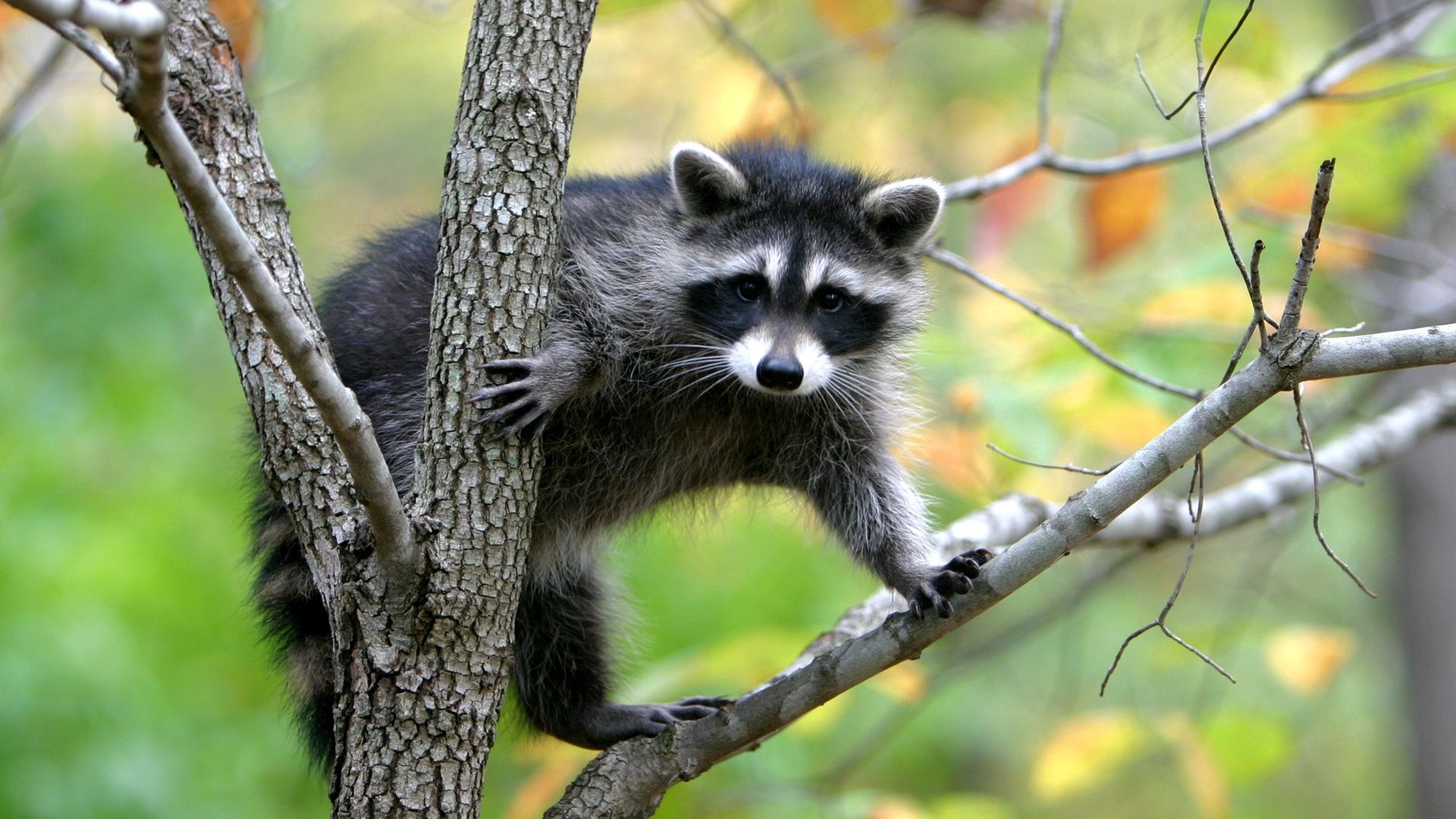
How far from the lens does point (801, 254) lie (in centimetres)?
322

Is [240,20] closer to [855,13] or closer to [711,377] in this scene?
[711,377]

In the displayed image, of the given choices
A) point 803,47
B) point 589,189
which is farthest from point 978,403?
point 803,47

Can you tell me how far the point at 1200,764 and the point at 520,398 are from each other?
8.65 ft

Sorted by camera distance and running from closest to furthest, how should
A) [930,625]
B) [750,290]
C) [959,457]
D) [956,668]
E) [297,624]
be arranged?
[930,625], [297,624], [750,290], [959,457], [956,668]

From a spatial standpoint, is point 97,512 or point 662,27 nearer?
point 97,512

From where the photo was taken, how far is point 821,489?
11.2ft

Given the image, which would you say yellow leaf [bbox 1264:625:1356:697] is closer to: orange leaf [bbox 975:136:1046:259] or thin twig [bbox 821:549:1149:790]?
thin twig [bbox 821:549:1149:790]

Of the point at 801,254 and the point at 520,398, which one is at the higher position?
the point at 801,254

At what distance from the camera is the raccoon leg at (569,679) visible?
10.6 ft

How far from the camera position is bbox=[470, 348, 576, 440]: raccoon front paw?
7.64 ft

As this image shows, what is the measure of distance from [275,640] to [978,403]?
6.49 feet

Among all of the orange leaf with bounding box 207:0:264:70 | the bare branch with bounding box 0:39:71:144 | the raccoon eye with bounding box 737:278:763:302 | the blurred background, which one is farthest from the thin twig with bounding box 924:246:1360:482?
the bare branch with bounding box 0:39:71:144

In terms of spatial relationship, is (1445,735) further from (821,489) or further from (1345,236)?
(821,489)

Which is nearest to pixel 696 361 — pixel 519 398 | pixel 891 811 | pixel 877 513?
pixel 877 513
